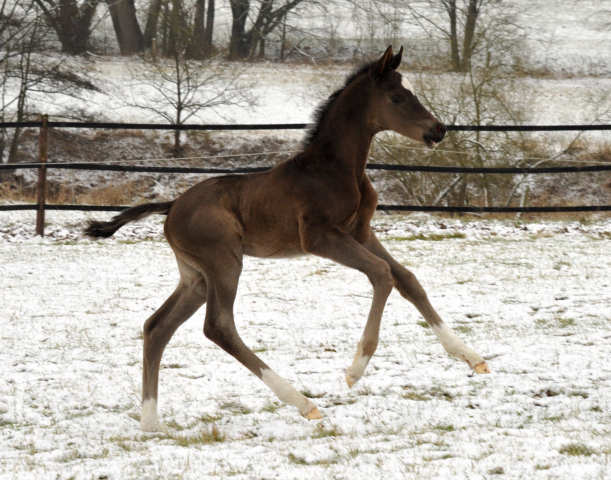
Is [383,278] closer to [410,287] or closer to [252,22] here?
[410,287]

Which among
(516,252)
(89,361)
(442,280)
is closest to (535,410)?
(89,361)

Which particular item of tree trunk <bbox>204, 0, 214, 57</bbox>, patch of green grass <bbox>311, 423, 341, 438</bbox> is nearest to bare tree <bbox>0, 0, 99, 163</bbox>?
tree trunk <bbox>204, 0, 214, 57</bbox>

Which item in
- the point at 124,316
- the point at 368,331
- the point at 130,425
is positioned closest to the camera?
the point at 368,331

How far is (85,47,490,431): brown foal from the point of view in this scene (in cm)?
366

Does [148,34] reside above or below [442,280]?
above

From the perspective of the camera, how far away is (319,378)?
4.39 m

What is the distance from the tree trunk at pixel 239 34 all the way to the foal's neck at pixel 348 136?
760 inches

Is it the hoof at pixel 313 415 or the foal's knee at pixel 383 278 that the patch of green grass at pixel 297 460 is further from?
the foal's knee at pixel 383 278

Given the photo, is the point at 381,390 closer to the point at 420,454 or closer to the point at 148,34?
the point at 420,454

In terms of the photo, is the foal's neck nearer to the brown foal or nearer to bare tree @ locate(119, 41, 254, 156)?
the brown foal

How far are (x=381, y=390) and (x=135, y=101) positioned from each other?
16.7 m

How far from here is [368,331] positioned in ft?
11.6

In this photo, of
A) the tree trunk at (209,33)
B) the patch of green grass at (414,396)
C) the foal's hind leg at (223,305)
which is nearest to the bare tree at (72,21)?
the tree trunk at (209,33)

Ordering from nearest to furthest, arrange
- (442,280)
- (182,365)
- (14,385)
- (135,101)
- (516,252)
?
(14,385), (182,365), (442,280), (516,252), (135,101)
